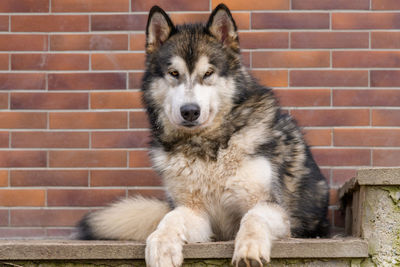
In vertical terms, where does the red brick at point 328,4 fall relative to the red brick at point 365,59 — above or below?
above

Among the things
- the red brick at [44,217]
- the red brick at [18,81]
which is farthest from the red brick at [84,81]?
the red brick at [44,217]

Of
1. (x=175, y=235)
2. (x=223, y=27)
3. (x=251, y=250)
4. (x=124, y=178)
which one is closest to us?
(x=251, y=250)

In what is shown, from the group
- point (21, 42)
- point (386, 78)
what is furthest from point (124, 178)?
point (386, 78)

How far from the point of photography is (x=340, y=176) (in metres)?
3.52

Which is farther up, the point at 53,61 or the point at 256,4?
the point at 256,4

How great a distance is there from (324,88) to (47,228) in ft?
6.67

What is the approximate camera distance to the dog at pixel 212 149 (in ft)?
8.54

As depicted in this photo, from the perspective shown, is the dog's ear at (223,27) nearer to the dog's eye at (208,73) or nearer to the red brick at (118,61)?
the dog's eye at (208,73)

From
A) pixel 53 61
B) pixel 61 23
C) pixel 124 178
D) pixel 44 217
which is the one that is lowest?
pixel 44 217

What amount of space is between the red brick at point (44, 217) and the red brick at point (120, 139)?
465 mm

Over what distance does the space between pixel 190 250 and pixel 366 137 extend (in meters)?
1.73

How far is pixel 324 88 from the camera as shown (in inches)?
139

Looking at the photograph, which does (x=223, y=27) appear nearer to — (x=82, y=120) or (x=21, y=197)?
(x=82, y=120)

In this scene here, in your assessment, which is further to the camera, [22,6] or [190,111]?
[22,6]
